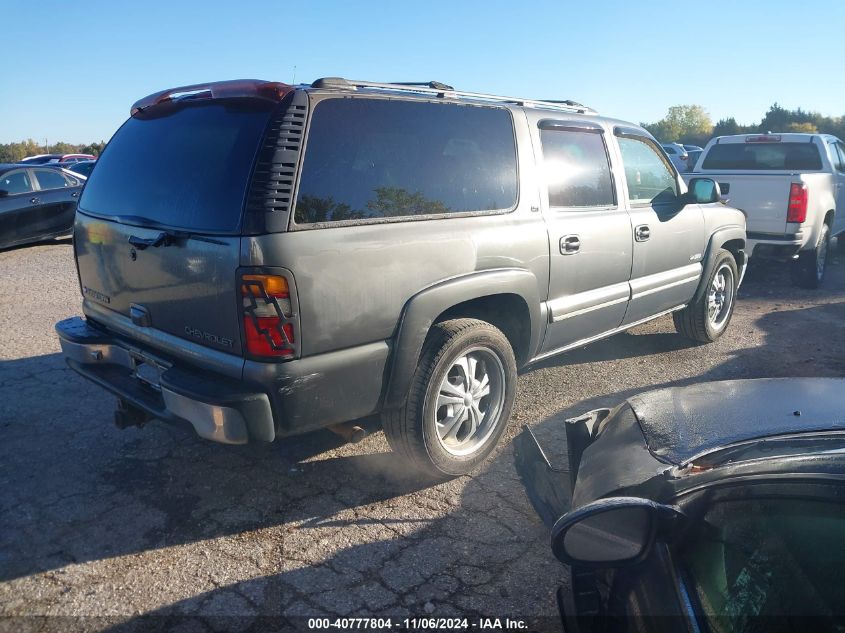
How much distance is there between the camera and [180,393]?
9.19 feet

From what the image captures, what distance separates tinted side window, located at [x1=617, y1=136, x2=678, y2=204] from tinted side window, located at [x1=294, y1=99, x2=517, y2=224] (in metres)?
1.40

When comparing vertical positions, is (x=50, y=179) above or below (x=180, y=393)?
above

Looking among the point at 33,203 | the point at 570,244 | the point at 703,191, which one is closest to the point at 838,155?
the point at 703,191

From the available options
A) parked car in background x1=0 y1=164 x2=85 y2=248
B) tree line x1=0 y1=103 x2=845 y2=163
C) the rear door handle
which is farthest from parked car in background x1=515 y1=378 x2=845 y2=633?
tree line x1=0 y1=103 x2=845 y2=163

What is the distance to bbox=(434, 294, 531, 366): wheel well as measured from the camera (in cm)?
362

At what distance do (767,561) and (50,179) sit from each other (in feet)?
40.7

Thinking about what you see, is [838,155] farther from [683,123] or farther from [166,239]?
[683,123]

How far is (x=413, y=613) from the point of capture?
2.57 meters

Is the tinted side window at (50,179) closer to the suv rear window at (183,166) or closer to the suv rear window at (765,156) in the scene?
the suv rear window at (183,166)

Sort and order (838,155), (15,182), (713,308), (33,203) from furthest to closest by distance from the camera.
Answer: (33,203)
(15,182)
(838,155)
(713,308)

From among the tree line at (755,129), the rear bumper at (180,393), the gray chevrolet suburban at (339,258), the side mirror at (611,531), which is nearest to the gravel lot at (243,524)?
the gray chevrolet suburban at (339,258)

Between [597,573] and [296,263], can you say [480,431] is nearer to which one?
[296,263]

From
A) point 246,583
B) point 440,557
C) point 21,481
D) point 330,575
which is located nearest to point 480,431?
point 440,557

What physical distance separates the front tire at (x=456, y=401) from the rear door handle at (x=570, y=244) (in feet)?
2.49
